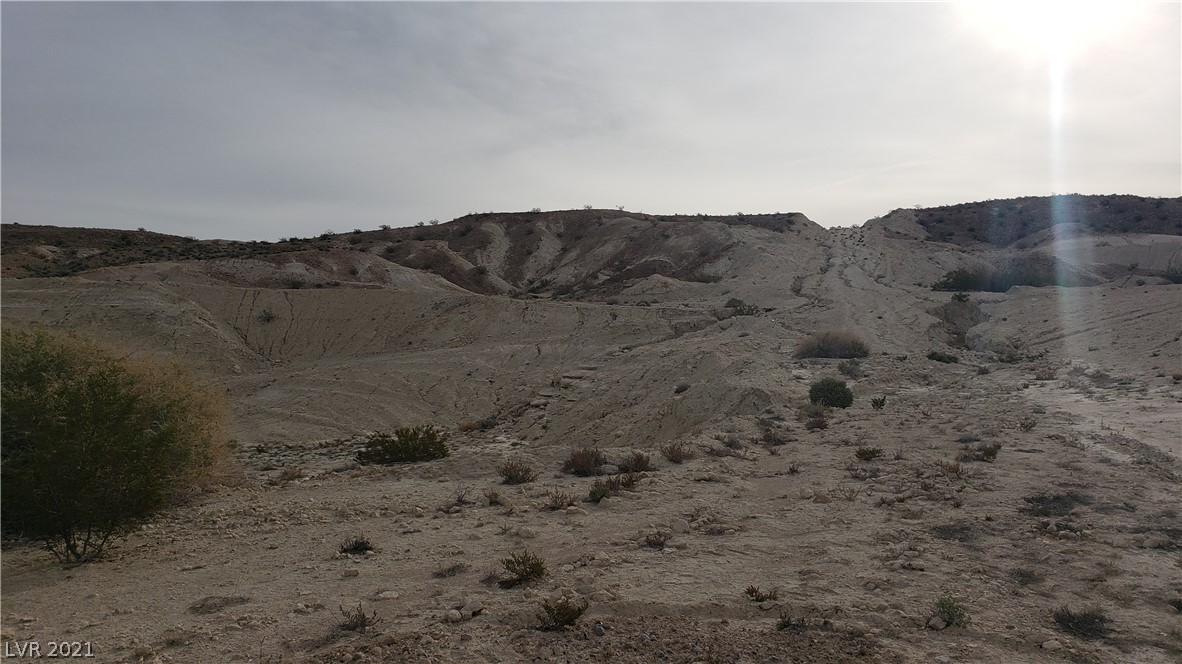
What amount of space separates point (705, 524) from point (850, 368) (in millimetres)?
10814

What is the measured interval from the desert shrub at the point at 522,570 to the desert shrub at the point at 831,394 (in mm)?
9501

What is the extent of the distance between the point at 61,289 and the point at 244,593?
30449mm

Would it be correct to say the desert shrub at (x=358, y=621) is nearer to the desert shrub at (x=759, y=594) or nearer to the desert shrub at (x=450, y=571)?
the desert shrub at (x=450, y=571)

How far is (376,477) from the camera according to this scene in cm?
1099

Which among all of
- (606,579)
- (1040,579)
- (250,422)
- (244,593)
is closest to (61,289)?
(250,422)

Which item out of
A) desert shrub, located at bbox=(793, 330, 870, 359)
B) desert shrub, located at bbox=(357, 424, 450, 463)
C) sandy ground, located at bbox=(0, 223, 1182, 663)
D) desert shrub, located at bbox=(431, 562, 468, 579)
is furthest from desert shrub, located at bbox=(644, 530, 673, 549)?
desert shrub, located at bbox=(793, 330, 870, 359)

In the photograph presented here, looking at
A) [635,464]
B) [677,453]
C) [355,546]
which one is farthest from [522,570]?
[677,453]

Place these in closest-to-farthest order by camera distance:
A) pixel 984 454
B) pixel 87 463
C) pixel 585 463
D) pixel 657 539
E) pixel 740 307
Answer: pixel 657 539 < pixel 87 463 < pixel 984 454 < pixel 585 463 < pixel 740 307

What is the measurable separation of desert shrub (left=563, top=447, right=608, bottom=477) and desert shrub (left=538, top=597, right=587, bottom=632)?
492 centimetres

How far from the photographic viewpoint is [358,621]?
5.32 m

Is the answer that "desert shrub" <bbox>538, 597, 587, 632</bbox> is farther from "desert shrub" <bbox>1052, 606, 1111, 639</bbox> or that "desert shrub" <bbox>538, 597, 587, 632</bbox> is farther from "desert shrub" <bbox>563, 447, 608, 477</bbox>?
"desert shrub" <bbox>563, 447, 608, 477</bbox>

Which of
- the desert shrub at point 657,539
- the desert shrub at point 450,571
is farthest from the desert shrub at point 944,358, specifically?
the desert shrub at point 450,571

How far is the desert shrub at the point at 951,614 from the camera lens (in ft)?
16.8

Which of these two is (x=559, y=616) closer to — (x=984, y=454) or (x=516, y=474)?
(x=516, y=474)
